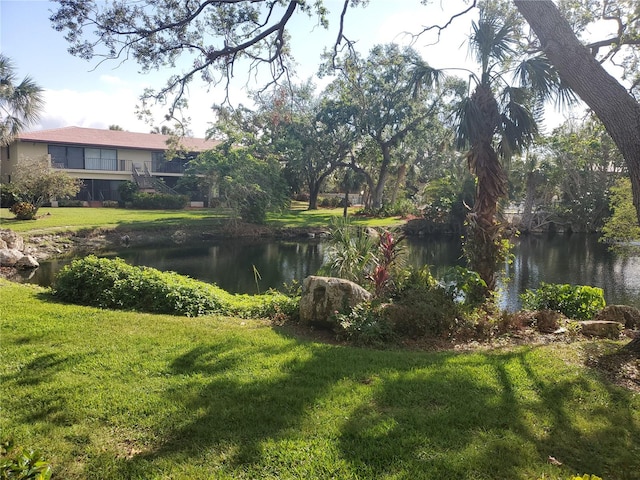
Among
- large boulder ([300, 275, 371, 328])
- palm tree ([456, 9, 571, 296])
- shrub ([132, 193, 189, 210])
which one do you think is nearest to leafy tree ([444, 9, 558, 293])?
palm tree ([456, 9, 571, 296])

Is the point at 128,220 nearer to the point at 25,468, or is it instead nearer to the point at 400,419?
the point at 400,419

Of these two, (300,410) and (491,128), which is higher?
(491,128)

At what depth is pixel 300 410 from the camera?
3797 mm

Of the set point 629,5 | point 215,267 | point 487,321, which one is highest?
point 629,5

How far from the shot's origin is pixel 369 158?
38.8m

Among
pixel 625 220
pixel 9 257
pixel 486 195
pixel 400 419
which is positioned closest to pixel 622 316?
pixel 486 195

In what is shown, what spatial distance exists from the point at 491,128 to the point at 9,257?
1714cm

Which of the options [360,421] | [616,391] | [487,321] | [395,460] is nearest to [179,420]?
[360,421]

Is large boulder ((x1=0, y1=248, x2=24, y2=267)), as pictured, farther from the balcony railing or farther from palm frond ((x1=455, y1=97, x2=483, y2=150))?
the balcony railing

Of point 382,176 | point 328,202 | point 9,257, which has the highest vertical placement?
point 382,176

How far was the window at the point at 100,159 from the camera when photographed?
1442 inches

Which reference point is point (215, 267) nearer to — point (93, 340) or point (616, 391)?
point (93, 340)

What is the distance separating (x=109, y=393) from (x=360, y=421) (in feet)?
7.49

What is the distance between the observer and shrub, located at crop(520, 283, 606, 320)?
879cm
